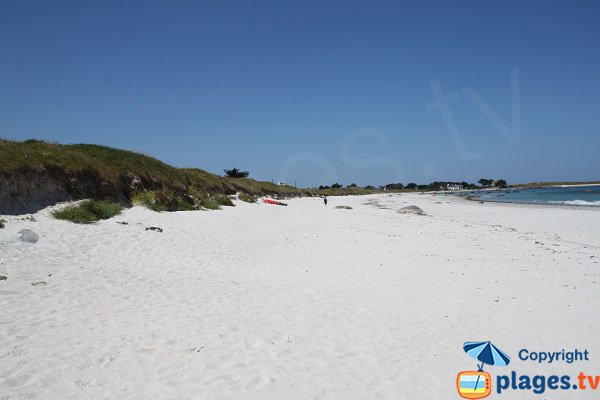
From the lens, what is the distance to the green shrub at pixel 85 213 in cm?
1338

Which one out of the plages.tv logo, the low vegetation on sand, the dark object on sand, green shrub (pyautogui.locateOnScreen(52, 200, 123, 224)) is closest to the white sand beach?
the plages.tv logo

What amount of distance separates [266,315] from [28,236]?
8108 millimetres

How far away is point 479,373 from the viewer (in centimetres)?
475

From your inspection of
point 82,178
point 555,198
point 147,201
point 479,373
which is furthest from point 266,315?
point 555,198

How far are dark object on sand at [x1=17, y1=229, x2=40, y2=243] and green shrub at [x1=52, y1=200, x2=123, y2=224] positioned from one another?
9.63ft

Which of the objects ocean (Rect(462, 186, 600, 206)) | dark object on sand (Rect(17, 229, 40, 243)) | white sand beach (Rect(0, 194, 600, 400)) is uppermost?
ocean (Rect(462, 186, 600, 206))

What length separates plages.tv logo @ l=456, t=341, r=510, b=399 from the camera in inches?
173

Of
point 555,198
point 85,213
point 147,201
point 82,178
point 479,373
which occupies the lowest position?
point 479,373

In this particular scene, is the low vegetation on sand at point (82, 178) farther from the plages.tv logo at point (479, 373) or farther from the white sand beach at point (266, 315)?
the plages.tv logo at point (479, 373)

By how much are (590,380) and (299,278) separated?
6179 millimetres

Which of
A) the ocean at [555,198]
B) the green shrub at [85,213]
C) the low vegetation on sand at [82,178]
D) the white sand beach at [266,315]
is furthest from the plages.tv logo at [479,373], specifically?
the ocean at [555,198]

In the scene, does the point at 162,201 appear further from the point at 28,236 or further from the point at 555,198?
the point at 555,198

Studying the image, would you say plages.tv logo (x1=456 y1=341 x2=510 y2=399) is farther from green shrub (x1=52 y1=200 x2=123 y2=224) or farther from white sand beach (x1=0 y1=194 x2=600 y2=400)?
green shrub (x1=52 y1=200 x2=123 y2=224)

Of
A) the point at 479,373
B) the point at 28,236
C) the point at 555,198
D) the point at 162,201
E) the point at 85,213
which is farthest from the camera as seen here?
the point at 555,198
